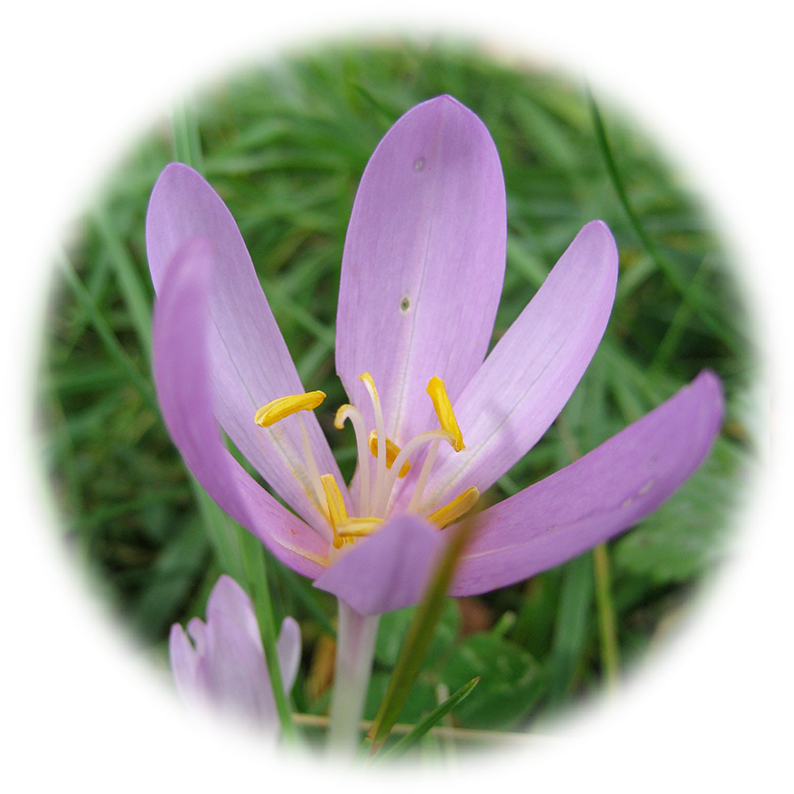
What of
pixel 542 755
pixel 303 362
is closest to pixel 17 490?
pixel 303 362

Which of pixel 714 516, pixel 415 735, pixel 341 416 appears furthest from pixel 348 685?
pixel 714 516

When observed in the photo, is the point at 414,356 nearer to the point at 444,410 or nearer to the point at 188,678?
the point at 444,410

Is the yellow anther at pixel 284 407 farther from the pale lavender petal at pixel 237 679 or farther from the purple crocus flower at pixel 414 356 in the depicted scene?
the pale lavender petal at pixel 237 679

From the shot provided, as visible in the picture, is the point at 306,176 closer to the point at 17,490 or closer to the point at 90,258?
the point at 90,258

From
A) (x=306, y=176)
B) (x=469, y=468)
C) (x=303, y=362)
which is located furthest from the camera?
(x=306, y=176)

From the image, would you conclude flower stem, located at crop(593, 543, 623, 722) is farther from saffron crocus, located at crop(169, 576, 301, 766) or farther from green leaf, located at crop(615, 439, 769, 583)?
saffron crocus, located at crop(169, 576, 301, 766)

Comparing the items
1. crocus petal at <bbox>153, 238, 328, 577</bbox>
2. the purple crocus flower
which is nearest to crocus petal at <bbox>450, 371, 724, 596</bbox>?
the purple crocus flower

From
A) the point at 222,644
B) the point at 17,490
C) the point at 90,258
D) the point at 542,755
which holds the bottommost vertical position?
the point at 542,755

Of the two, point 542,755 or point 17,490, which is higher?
point 17,490
